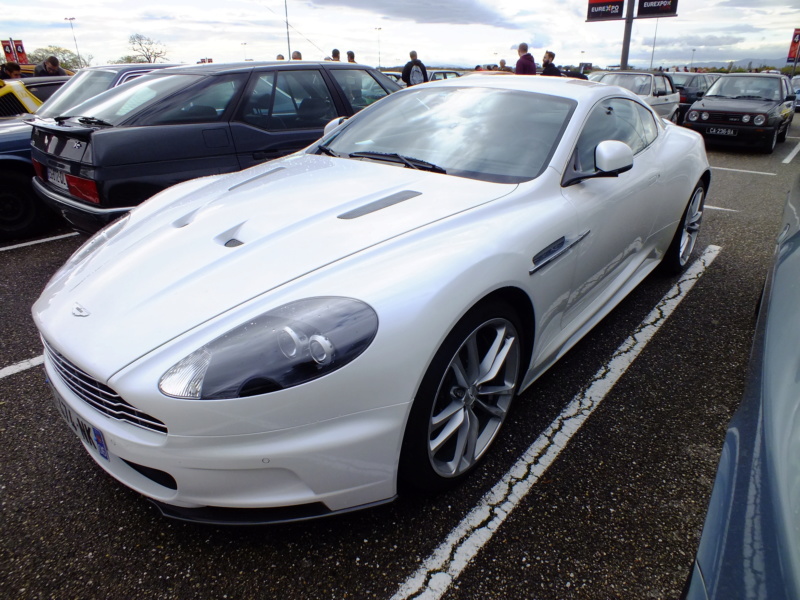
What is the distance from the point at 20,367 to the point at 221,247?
1729 mm

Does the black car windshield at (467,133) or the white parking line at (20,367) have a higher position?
the black car windshield at (467,133)

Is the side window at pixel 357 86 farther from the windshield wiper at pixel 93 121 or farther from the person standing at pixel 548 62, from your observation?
the person standing at pixel 548 62

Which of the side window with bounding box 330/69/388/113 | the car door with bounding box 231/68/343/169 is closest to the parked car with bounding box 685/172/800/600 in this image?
the car door with bounding box 231/68/343/169

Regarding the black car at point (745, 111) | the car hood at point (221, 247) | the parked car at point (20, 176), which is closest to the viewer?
the car hood at point (221, 247)

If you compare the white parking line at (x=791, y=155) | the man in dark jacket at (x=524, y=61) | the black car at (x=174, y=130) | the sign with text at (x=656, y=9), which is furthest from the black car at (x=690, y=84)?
the black car at (x=174, y=130)

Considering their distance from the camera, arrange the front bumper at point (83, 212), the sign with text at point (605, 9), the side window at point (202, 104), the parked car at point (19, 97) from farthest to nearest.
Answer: the sign with text at point (605, 9)
the parked car at point (19, 97)
the side window at point (202, 104)
the front bumper at point (83, 212)

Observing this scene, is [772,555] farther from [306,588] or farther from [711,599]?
[306,588]

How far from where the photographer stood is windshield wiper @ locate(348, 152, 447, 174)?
248 centimetres

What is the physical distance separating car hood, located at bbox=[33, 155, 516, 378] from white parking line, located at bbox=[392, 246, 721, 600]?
100 cm

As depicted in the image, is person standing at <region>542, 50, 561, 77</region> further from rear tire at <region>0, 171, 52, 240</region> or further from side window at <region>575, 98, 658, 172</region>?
rear tire at <region>0, 171, 52, 240</region>

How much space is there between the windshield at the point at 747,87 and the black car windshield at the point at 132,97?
36.1 ft

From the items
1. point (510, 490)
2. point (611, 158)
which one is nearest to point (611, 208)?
point (611, 158)

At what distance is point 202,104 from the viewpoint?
4180 mm

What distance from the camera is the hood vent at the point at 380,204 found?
2.05 meters
